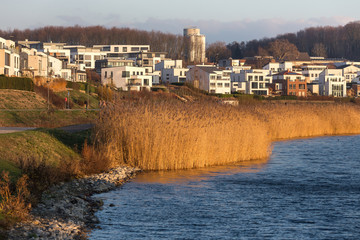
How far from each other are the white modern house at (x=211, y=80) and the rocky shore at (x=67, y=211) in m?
94.9

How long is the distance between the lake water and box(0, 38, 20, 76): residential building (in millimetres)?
53231

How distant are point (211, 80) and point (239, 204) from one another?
99387mm

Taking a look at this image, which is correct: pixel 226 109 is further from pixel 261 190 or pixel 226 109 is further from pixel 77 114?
pixel 77 114

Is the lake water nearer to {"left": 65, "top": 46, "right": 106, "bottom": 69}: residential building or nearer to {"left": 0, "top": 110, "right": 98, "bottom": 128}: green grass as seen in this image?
{"left": 0, "top": 110, "right": 98, "bottom": 128}: green grass

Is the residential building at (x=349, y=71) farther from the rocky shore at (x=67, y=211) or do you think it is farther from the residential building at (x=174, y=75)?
the rocky shore at (x=67, y=211)

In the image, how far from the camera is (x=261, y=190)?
81.8 feet

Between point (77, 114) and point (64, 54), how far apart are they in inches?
3730

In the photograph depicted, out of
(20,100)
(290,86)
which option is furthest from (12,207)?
(290,86)

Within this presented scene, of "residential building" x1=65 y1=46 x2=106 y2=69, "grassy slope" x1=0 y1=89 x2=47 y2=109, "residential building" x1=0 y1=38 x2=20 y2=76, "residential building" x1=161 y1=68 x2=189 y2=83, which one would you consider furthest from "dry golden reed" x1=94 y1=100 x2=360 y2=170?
"residential building" x1=65 y1=46 x2=106 y2=69

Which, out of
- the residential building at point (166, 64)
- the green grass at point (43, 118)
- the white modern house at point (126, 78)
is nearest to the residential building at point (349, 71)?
the residential building at point (166, 64)

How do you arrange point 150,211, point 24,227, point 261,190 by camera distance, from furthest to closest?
point 261,190
point 150,211
point 24,227

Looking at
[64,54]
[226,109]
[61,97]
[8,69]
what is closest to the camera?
[226,109]

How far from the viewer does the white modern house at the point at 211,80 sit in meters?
121

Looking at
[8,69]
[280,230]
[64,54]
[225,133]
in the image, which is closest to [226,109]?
[225,133]
